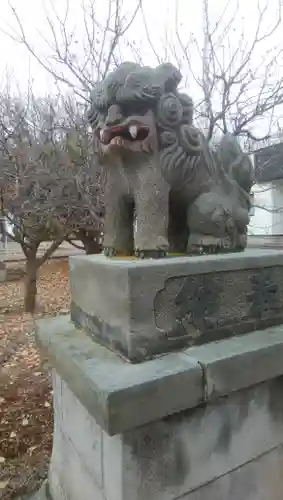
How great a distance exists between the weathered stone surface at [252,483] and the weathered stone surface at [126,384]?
0.45 meters

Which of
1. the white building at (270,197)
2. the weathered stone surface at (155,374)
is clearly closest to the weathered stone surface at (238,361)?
the weathered stone surface at (155,374)

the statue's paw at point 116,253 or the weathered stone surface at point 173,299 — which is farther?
the statue's paw at point 116,253

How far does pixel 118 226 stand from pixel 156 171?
1.08 feet

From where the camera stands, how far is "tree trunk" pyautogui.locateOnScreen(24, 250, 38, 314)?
5855 millimetres

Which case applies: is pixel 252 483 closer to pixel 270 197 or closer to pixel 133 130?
pixel 133 130

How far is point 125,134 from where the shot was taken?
4.66ft

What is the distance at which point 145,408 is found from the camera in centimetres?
106

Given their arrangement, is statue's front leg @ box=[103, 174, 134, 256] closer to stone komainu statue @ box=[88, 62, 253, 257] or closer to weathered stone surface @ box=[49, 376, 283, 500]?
stone komainu statue @ box=[88, 62, 253, 257]

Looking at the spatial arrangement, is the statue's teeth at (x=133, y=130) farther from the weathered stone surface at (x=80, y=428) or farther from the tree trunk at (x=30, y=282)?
the tree trunk at (x=30, y=282)

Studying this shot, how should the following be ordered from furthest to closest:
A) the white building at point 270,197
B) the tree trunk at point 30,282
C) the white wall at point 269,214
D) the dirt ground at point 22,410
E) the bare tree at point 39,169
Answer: the white wall at point 269,214
the white building at point 270,197
the tree trunk at point 30,282
the bare tree at point 39,169
the dirt ground at point 22,410

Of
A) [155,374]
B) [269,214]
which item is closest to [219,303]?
[155,374]

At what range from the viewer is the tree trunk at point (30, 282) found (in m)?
5.86

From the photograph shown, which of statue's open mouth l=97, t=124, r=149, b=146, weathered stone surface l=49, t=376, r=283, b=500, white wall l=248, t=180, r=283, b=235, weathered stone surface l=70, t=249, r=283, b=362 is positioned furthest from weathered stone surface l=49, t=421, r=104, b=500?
white wall l=248, t=180, r=283, b=235

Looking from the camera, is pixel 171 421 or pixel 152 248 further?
pixel 152 248
